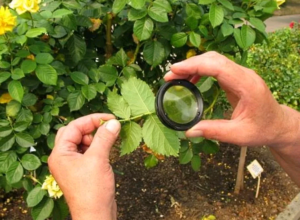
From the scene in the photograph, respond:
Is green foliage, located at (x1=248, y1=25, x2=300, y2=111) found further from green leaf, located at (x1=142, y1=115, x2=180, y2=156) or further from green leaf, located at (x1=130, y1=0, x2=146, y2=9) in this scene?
green leaf, located at (x1=142, y1=115, x2=180, y2=156)

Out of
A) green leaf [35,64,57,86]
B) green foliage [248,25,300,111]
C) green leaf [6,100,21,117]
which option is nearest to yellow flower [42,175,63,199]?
green leaf [6,100,21,117]

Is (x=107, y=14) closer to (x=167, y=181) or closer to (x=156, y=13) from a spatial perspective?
(x=156, y=13)

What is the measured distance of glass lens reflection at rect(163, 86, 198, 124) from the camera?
1.11 m

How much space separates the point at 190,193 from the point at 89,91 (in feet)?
4.89

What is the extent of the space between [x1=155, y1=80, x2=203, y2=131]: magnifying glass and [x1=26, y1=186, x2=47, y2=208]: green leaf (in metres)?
0.85

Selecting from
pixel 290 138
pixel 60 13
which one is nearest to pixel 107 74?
pixel 60 13

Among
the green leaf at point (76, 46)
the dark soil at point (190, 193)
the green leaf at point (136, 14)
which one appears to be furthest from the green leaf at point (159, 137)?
the dark soil at point (190, 193)

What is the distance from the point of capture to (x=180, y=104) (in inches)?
45.5

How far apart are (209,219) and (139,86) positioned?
5.19ft

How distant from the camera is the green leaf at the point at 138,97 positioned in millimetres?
Answer: 1203

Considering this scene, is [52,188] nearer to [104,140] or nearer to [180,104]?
[104,140]

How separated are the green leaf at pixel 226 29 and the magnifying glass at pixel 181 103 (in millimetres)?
472

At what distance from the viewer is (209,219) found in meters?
2.46

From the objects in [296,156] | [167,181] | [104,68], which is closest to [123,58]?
[104,68]
